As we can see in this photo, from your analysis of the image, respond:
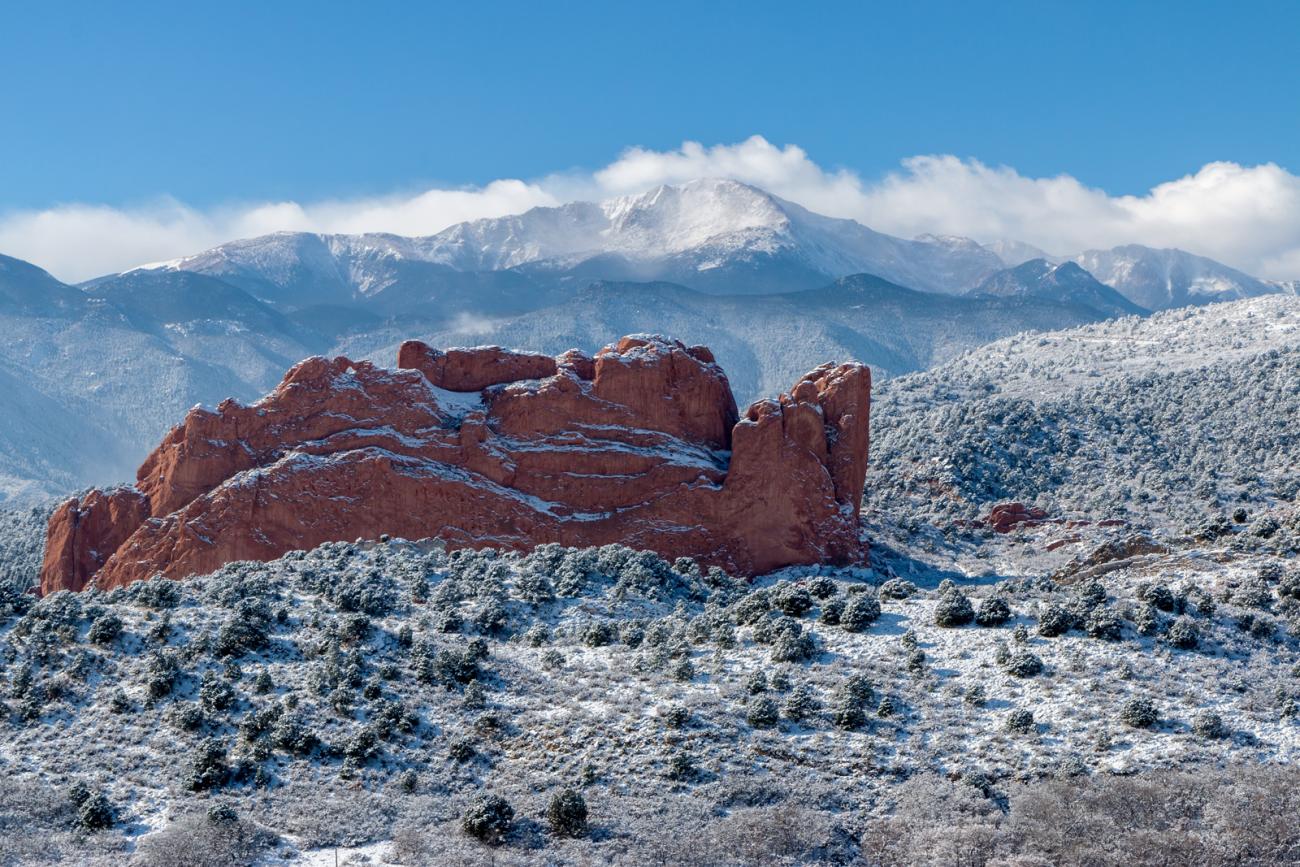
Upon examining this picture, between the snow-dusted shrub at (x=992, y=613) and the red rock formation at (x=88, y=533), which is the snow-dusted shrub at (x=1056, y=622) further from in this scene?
the red rock formation at (x=88, y=533)

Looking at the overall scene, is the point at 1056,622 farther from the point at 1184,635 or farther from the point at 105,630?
the point at 105,630

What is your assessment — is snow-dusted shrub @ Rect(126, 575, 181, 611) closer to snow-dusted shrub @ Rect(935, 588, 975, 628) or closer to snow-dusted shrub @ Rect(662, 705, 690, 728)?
snow-dusted shrub @ Rect(662, 705, 690, 728)

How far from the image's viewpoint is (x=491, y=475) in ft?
272

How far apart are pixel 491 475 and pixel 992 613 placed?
3576cm

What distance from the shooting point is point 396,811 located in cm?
4509

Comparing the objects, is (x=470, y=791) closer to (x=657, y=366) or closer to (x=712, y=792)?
(x=712, y=792)

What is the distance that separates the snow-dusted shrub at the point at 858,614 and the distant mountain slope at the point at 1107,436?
45245mm

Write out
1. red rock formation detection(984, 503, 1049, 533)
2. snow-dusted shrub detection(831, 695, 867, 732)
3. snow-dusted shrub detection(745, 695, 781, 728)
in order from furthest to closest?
red rock formation detection(984, 503, 1049, 533) < snow-dusted shrub detection(745, 695, 781, 728) < snow-dusted shrub detection(831, 695, 867, 732)

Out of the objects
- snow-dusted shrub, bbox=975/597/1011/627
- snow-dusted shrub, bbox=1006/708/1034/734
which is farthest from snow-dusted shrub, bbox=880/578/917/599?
snow-dusted shrub, bbox=1006/708/1034/734

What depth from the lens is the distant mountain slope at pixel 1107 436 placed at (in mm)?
104188

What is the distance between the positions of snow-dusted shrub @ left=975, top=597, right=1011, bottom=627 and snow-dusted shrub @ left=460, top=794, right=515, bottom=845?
2110 cm

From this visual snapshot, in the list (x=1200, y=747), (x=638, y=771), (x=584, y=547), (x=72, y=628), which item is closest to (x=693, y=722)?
(x=638, y=771)

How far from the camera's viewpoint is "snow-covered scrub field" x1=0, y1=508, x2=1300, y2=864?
140 ft

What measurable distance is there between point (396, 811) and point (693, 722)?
10.3 metres
